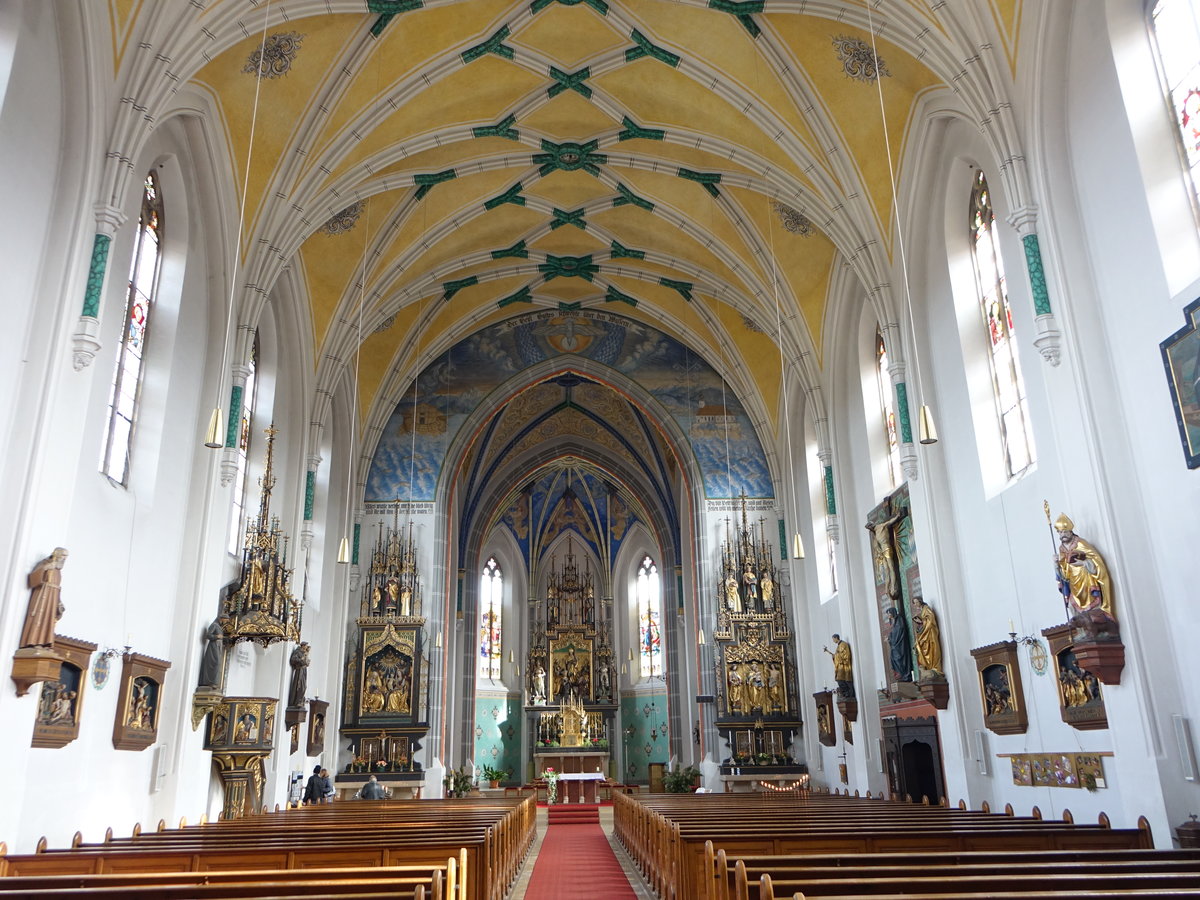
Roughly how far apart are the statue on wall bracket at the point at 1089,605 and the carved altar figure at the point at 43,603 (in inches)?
413

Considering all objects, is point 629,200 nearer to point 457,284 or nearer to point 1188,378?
point 457,284

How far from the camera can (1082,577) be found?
9.95 m

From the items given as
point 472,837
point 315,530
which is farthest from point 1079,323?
point 315,530

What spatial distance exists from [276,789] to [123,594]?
634 centimetres

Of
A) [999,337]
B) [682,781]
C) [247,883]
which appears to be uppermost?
[999,337]

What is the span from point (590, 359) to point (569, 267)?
134 inches

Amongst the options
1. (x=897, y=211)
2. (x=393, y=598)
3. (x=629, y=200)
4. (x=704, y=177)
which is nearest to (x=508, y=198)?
(x=629, y=200)

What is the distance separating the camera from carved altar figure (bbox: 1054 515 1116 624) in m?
9.71

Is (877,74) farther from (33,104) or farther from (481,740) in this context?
(481,740)

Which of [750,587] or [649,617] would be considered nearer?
[750,587]

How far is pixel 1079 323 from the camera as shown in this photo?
34.6 ft

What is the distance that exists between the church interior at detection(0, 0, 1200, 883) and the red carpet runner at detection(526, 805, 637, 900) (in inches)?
183

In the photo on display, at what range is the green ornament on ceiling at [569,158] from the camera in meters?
18.6

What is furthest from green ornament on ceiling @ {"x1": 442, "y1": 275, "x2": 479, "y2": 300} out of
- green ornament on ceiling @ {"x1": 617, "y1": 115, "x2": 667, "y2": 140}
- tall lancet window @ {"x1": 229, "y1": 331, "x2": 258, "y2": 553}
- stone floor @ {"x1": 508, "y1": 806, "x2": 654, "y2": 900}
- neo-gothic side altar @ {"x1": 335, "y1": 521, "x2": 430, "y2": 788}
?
stone floor @ {"x1": 508, "y1": 806, "x2": 654, "y2": 900}
